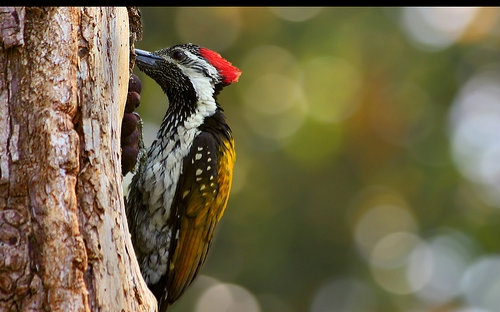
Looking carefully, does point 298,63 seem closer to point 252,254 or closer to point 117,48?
point 252,254

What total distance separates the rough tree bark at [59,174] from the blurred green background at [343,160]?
7.38m

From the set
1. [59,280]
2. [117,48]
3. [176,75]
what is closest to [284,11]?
[176,75]

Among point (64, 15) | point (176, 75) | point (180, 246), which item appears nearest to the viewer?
point (64, 15)

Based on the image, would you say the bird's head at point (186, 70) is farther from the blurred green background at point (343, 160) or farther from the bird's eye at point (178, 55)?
the blurred green background at point (343, 160)

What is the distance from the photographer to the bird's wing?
441cm

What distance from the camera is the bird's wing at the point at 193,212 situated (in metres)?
4.41

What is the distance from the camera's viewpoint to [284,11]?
11250 millimetres

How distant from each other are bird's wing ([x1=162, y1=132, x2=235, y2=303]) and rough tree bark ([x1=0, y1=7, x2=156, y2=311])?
120cm

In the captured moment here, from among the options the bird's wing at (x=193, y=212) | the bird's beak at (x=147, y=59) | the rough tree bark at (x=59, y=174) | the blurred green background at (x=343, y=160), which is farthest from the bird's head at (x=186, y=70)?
the blurred green background at (x=343, y=160)

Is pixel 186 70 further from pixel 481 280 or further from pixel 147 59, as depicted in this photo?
pixel 481 280

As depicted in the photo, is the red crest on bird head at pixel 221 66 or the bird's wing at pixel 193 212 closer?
the bird's wing at pixel 193 212

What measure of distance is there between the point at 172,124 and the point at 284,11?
7034 mm

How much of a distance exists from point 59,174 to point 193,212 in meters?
1.58

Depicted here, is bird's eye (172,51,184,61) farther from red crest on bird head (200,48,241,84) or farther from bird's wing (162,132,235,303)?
bird's wing (162,132,235,303)
